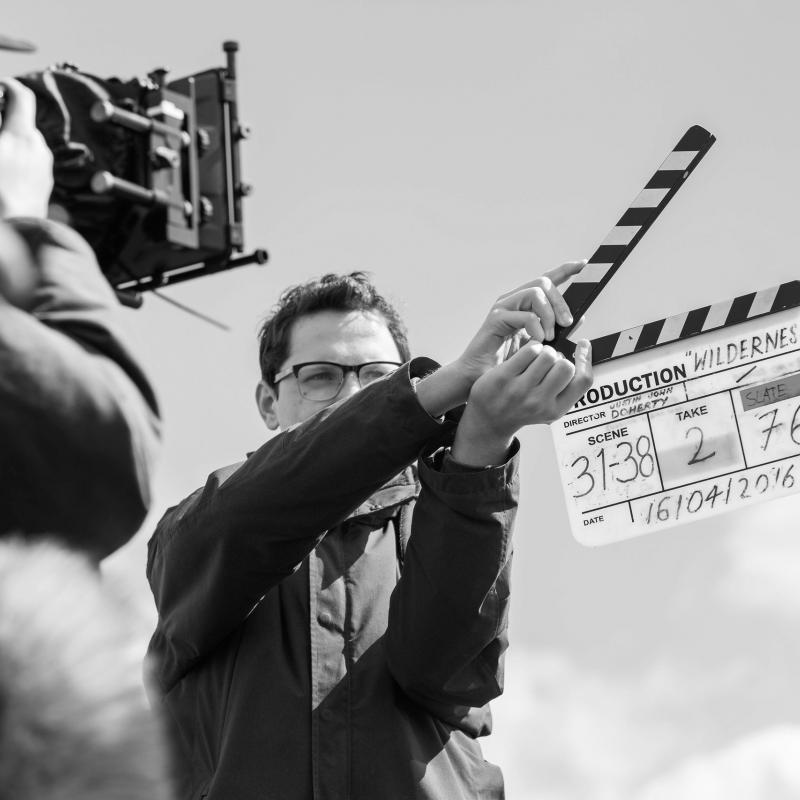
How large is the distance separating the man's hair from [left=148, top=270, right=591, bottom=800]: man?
566 mm

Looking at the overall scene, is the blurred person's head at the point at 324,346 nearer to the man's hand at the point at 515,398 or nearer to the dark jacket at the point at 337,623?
the dark jacket at the point at 337,623

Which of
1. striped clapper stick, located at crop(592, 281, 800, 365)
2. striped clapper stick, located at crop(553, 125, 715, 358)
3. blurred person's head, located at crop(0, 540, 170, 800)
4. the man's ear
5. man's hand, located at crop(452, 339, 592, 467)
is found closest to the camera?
blurred person's head, located at crop(0, 540, 170, 800)

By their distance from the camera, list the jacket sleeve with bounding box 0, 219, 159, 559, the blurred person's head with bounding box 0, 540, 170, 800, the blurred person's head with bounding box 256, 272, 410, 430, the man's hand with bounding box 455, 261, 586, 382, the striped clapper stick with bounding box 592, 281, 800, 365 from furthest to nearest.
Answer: the blurred person's head with bounding box 256, 272, 410, 430
the striped clapper stick with bounding box 592, 281, 800, 365
the man's hand with bounding box 455, 261, 586, 382
the jacket sleeve with bounding box 0, 219, 159, 559
the blurred person's head with bounding box 0, 540, 170, 800

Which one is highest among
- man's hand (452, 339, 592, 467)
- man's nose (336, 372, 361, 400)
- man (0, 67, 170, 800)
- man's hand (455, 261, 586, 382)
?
man (0, 67, 170, 800)

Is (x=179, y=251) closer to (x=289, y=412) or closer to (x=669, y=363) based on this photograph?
(x=289, y=412)

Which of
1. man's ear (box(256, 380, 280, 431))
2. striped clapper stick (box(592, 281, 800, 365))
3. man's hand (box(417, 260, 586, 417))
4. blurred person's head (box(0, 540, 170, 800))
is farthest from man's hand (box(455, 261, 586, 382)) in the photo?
blurred person's head (box(0, 540, 170, 800))

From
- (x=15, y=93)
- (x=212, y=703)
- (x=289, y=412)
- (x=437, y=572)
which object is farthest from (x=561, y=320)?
(x=15, y=93)

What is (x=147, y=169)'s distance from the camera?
2814 millimetres

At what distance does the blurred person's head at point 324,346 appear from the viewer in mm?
3861

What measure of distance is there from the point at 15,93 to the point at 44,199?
0.67 feet

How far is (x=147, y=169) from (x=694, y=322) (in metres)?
1.52

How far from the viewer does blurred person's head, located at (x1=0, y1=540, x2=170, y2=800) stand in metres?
1.44

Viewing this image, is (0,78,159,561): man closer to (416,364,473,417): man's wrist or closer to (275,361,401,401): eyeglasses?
(416,364,473,417): man's wrist

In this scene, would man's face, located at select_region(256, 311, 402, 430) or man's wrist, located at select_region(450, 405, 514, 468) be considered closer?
man's wrist, located at select_region(450, 405, 514, 468)
